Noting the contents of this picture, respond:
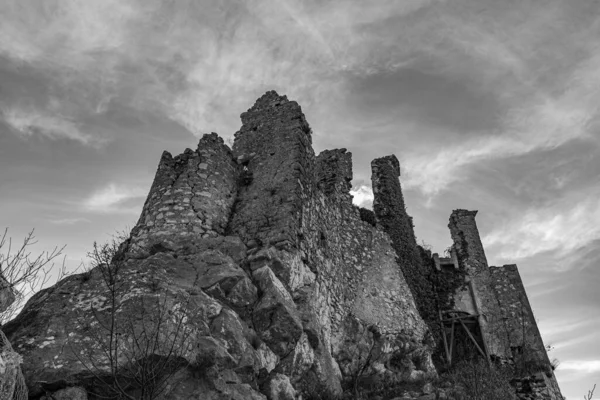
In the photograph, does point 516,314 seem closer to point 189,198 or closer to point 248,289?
point 248,289

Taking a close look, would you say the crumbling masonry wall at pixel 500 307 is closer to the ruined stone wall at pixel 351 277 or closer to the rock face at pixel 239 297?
the rock face at pixel 239 297

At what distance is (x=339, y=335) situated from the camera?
9648mm

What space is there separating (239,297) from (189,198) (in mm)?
2932

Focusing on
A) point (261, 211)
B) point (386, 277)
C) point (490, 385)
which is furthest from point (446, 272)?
point (261, 211)

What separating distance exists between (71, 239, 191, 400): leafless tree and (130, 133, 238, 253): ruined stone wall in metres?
2.05

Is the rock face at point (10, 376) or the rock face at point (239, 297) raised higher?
the rock face at point (239, 297)

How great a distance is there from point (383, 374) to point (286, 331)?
3988mm

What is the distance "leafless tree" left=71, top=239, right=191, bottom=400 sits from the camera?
15.6 ft

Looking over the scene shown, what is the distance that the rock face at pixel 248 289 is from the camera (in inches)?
215

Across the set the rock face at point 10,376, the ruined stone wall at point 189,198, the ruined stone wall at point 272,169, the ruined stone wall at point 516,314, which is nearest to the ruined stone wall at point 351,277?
the ruined stone wall at point 272,169

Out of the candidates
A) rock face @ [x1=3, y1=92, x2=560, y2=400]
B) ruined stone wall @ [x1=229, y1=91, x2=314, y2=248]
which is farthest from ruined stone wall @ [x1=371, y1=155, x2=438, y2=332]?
ruined stone wall @ [x1=229, y1=91, x2=314, y2=248]

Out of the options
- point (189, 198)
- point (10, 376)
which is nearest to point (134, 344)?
point (10, 376)

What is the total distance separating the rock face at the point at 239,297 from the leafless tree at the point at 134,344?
0.02m

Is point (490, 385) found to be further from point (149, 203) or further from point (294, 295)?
point (149, 203)
